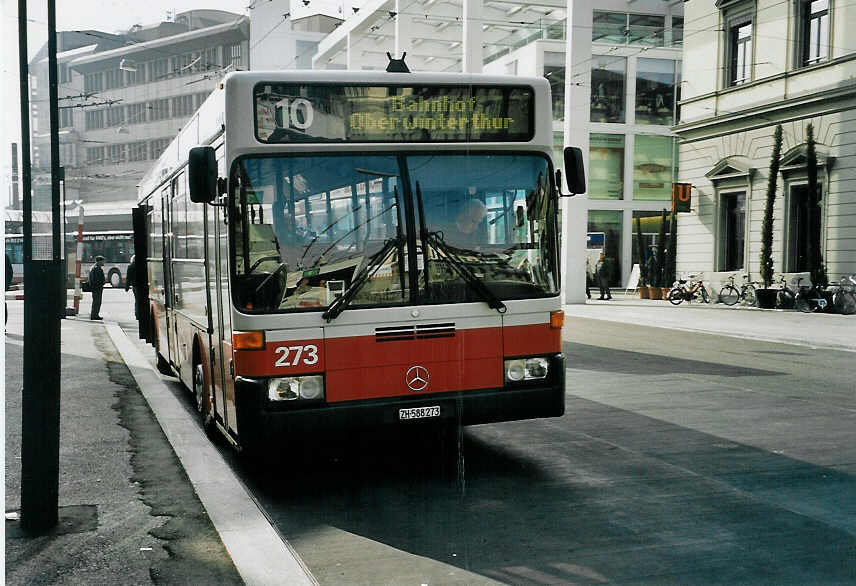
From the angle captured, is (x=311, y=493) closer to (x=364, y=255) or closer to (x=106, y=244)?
(x=364, y=255)

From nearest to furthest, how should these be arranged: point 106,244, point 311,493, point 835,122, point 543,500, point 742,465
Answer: point 543,500, point 311,493, point 742,465, point 835,122, point 106,244

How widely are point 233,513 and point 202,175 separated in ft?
6.82

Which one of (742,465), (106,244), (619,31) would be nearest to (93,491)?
(742,465)

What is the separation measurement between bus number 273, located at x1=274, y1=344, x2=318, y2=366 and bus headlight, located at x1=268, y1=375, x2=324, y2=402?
3.7 inches

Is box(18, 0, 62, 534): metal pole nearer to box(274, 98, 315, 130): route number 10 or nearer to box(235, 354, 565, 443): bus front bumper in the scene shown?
box(235, 354, 565, 443): bus front bumper

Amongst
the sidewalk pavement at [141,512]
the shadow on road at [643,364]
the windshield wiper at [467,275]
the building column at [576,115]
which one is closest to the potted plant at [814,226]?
the building column at [576,115]

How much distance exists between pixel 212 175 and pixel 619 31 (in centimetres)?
3330

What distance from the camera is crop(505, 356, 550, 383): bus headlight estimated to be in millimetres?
6207

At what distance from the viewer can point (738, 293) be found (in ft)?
93.6

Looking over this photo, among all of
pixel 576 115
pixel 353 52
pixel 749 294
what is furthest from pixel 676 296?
pixel 353 52

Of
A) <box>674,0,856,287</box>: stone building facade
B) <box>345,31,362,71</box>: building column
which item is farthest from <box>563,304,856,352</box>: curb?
<box>345,31,362,71</box>: building column

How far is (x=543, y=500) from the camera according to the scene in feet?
18.4

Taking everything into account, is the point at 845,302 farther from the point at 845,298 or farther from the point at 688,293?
the point at 688,293

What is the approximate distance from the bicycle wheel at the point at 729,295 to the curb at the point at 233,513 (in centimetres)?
2220
